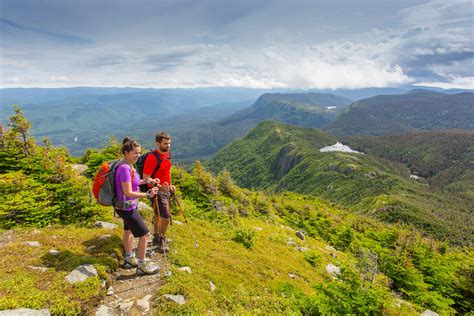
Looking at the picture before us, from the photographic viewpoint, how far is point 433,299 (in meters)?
13.1

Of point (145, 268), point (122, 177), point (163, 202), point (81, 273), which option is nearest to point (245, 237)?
point (163, 202)

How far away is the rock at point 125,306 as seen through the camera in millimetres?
6550

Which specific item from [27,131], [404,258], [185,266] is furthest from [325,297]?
[27,131]

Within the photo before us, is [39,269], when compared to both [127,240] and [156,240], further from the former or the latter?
[156,240]

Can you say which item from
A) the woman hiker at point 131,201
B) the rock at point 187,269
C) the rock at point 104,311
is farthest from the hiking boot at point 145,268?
the rock at point 104,311

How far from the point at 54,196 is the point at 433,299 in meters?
20.8

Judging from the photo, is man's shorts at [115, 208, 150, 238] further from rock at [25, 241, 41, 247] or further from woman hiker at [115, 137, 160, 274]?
rock at [25, 241, 41, 247]

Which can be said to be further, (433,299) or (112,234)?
(433,299)

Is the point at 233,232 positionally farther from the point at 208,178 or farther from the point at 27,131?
the point at 27,131

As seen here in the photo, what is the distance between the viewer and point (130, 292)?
286 inches

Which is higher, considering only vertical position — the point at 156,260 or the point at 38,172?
the point at 38,172

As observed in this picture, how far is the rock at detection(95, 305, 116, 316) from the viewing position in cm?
634

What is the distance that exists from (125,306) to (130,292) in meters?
0.63

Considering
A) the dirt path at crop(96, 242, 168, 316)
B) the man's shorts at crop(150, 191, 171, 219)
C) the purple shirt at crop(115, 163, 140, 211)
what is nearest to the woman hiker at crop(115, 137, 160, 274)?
the purple shirt at crop(115, 163, 140, 211)
